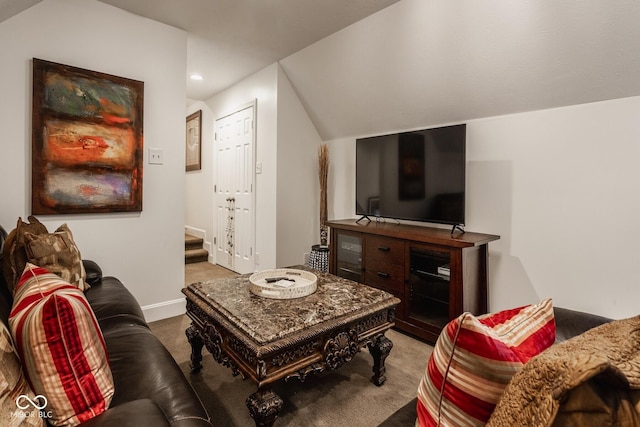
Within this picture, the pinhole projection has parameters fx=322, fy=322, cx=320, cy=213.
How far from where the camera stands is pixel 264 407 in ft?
4.15

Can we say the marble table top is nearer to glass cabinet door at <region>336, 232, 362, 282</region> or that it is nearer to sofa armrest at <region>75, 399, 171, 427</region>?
sofa armrest at <region>75, 399, 171, 427</region>

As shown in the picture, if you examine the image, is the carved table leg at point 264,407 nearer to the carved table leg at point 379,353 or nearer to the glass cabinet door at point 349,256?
the carved table leg at point 379,353

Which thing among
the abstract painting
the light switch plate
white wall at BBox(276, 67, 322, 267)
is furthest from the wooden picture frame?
the abstract painting

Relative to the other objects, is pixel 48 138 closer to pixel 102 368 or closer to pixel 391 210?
pixel 102 368

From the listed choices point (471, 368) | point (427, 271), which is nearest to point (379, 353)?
point (427, 271)

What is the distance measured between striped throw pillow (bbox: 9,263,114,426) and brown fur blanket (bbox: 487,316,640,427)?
3.11 ft

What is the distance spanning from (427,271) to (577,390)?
7.06ft

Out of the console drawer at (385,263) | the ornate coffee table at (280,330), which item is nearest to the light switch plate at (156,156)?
the ornate coffee table at (280,330)

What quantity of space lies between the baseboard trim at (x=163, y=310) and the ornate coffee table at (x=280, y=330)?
1086 millimetres

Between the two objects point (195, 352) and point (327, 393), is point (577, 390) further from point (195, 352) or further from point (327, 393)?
point (195, 352)

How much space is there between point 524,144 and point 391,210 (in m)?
1.18

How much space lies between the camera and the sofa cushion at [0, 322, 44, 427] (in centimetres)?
67

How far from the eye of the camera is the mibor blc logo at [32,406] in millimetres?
703

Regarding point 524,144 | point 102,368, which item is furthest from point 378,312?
point 524,144
